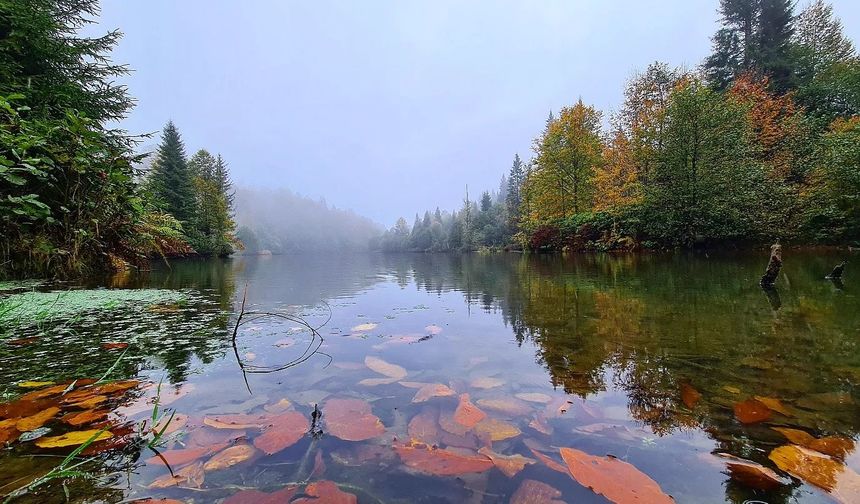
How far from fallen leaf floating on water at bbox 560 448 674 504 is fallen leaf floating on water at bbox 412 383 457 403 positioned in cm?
94

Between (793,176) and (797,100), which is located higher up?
(797,100)

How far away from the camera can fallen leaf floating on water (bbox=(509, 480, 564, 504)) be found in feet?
4.40

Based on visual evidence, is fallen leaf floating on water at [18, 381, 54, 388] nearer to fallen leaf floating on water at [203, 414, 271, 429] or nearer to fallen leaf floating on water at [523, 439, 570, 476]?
fallen leaf floating on water at [203, 414, 271, 429]

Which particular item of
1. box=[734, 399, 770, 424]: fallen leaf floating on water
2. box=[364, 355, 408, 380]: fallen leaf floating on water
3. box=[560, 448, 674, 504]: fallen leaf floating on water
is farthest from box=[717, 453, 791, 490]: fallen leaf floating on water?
box=[364, 355, 408, 380]: fallen leaf floating on water

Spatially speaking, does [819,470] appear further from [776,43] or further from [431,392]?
[776,43]

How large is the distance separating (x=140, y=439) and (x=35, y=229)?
5.63 metres

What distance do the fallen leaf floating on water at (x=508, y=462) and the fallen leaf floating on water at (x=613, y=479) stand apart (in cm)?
19

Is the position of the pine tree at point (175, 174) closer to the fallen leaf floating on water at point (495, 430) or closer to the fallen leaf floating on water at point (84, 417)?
the fallen leaf floating on water at point (84, 417)

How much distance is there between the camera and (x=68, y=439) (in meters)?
1.64

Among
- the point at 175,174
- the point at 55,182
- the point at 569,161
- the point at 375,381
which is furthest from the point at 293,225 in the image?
the point at 375,381

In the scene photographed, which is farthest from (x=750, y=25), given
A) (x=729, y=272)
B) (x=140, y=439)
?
(x=140, y=439)

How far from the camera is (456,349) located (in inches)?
139

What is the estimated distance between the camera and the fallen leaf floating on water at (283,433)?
5.60 ft

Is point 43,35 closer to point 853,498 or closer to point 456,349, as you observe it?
point 456,349
